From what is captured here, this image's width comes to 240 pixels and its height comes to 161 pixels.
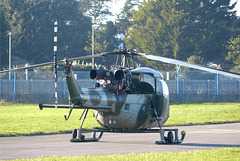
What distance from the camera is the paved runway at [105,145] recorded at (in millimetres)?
14078

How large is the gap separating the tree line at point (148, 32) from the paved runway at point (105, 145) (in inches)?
2273

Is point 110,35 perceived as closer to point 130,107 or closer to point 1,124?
point 1,124

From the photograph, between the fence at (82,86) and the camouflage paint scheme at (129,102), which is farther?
the fence at (82,86)

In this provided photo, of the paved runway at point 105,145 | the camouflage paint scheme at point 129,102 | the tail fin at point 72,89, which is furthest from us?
the camouflage paint scheme at point 129,102

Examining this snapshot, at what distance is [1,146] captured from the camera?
1559 centimetres

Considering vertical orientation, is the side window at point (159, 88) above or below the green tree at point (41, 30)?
below

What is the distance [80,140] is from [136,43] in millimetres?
71905

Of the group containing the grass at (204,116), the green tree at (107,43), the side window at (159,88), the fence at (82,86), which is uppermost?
the green tree at (107,43)

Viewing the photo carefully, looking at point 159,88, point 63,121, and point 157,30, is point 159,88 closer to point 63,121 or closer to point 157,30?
point 63,121

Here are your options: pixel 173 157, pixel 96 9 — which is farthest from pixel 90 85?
pixel 96 9

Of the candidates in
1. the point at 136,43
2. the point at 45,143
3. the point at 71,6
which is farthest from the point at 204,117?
the point at 71,6

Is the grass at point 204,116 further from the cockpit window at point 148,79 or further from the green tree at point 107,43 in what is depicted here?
the green tree at point 107,43

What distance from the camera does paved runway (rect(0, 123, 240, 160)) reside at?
14078 millimetres

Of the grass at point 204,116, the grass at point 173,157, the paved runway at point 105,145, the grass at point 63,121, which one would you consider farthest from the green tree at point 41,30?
→ the grass at point 173,157
